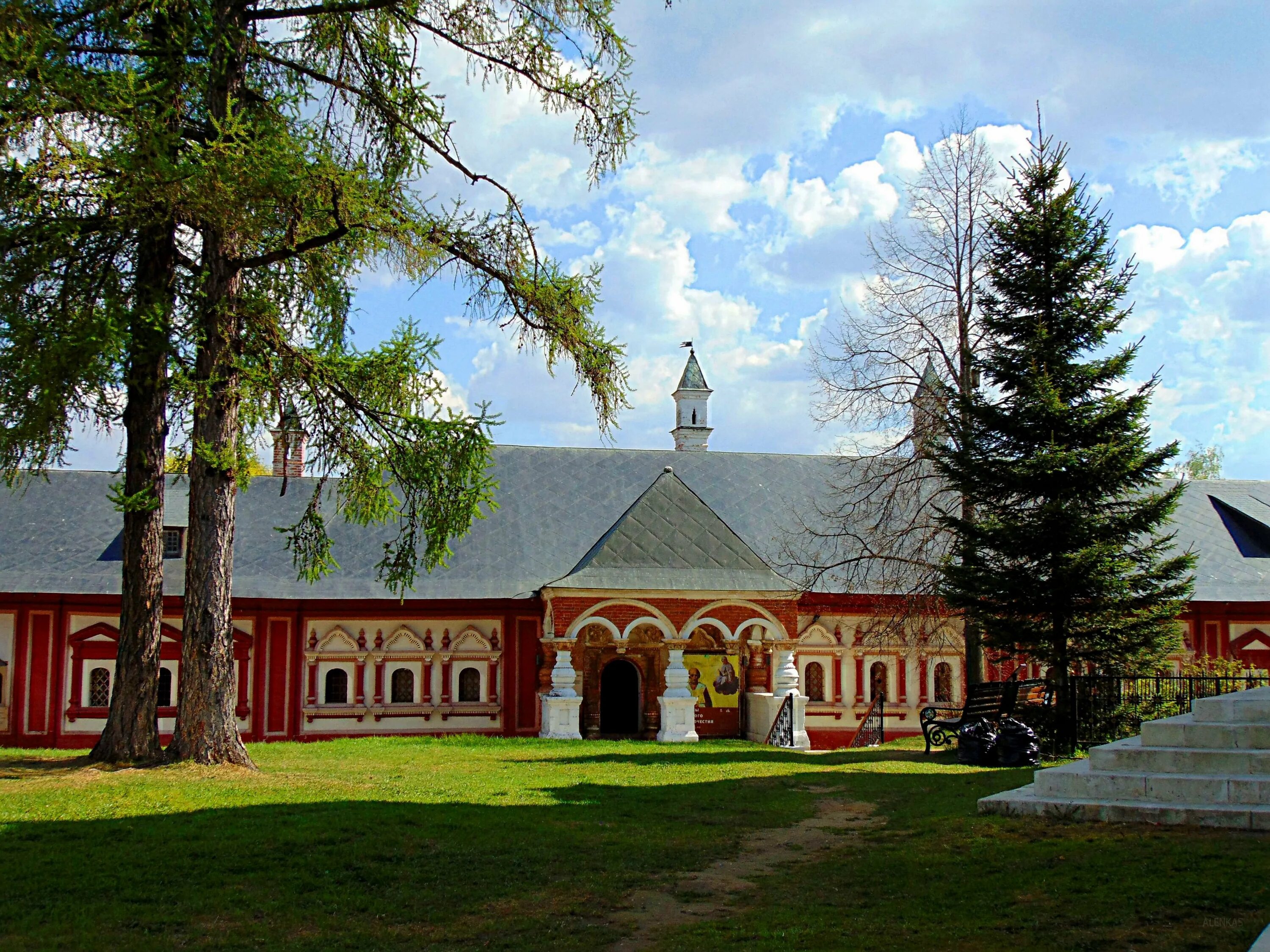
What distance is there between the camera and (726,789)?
1311 cm

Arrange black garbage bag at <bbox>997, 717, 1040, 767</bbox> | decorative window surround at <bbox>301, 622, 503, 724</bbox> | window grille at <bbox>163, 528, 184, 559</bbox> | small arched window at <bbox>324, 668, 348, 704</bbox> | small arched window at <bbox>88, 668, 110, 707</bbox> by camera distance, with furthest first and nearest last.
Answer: window grille at <bbox>163, 528, 184, 559</bbox>
small arched window at <bbox>324, 668, 348, 704</bbox>
decorative window surround at <bbox>301, 622, 503, 724</bbox>
small arched window at <bbox>88, 668, 110, 707</bbox>
black garbage bag at <bbox>997, 717, 1040, 767</bbox>

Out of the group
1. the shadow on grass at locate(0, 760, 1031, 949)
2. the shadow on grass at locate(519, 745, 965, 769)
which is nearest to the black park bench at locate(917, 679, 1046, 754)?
the shadow on grass at locate(519, 745, 965, 769)

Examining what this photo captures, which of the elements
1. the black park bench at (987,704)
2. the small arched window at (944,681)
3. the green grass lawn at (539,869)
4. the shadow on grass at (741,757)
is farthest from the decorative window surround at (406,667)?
the green grass lawn at (539,869)

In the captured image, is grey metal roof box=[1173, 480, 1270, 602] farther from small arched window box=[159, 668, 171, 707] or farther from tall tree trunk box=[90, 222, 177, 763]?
small arched window box=[159, 668, 171, 707]

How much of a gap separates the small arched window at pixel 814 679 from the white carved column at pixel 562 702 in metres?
6.73

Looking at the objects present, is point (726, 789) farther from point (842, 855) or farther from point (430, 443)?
point (430, 443)

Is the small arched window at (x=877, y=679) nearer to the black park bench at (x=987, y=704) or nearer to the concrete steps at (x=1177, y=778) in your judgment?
the black park bench at (x=987, y=704)

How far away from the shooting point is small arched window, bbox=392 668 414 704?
24.9m

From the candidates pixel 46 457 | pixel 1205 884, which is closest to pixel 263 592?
pixel 46 457

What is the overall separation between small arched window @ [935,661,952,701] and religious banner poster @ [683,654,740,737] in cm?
519

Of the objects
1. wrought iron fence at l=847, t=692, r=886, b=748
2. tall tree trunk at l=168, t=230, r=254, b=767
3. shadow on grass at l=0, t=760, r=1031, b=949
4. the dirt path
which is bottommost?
wrought iron fence at l=847, t=692, r=886, b=748

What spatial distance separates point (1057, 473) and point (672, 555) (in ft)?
26.8

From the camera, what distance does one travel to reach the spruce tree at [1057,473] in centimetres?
1623

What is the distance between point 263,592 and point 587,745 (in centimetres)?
873
